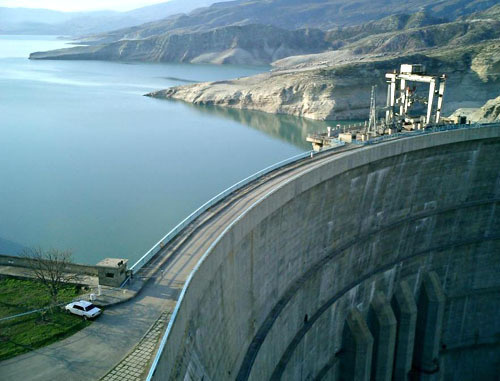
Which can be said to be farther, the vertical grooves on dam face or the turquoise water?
the turquoise water

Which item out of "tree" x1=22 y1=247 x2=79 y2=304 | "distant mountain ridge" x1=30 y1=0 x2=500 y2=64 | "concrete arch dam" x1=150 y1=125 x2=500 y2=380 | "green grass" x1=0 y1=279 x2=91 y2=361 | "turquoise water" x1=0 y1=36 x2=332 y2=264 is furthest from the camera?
"distant mountain ridge" x1=30 y1=0 x2=500 y2=64

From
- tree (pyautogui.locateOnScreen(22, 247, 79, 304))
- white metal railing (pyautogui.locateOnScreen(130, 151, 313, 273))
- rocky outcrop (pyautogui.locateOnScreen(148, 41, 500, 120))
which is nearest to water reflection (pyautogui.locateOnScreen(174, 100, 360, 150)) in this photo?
rocky outcrop (pyautogui.locateOnScreen(148, 41, 500, 120))

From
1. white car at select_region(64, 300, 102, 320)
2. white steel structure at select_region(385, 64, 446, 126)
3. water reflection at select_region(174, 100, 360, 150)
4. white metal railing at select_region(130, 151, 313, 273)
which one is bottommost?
water reflection at select_region(174, 100, 360, 150)

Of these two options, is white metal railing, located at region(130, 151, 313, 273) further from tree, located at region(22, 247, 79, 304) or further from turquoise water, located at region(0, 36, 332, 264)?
turquoise water, located at region(0, 36, 332, 264)

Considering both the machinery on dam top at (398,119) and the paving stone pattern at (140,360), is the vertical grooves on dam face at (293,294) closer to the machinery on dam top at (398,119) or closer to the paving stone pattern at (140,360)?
the paving stone pattern at (140,360)

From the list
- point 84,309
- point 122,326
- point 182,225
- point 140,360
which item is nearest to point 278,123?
point 182,225

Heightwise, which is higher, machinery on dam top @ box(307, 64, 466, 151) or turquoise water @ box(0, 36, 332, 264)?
machinery on dam top @ box(307, 64, 466, 151)

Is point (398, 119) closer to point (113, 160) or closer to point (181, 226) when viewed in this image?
point (181, 226)
